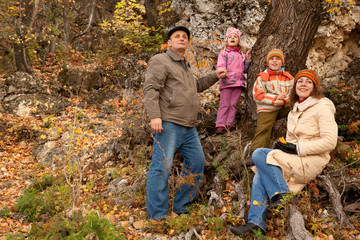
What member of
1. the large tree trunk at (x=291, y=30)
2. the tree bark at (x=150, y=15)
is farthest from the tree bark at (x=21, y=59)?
the large tree trunk at (x=291, y=30)

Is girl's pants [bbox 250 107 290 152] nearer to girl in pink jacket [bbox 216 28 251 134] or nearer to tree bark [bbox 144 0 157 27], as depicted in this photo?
girl in pink jacket [bbox 216 28 251 134]

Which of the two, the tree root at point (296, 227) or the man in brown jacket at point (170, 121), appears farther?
the man in brown jacket at point (170, 121)

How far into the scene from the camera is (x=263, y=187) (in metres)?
3.22

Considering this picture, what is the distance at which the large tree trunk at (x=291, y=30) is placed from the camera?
430 cm

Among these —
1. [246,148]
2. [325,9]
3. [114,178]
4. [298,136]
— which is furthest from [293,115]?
[114,178]

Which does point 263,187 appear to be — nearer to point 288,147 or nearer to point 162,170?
point 288,147

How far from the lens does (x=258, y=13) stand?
30.2 feet

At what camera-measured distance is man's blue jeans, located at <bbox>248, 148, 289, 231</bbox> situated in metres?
3.03

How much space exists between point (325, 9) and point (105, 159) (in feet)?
17.9

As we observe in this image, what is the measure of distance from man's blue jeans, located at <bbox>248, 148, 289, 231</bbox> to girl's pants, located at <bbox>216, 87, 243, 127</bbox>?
5.63ft

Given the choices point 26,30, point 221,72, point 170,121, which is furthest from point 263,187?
point 26,30

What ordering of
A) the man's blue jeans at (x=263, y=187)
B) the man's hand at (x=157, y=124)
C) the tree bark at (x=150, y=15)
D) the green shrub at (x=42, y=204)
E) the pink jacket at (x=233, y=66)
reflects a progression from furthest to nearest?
the tree bark at (x=150, y=15)
the pink jacket at (x=233, y=66)
the green shrub at (x=42, y=204)
the man's hand at (x=157, y=124)
the man's blue jeans at (x=263, y=187)

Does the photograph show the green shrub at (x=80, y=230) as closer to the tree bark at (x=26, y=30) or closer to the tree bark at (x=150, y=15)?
the tree bark at (x=26, y=30)

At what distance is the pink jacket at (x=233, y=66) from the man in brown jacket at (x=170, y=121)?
45.2 inches
